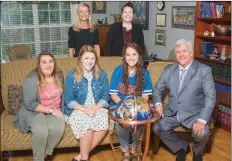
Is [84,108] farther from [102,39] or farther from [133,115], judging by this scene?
[102,39]

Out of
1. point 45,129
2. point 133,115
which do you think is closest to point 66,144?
point 45,129

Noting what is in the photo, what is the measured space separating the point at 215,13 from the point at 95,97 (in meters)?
2.21

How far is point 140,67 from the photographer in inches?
117

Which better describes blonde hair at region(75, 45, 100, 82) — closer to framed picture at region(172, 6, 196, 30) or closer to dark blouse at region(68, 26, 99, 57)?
dark blouse at region(68, 26, 99, 57)

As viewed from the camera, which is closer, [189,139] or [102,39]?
[189,139]

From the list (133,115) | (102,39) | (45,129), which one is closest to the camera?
(133,115)

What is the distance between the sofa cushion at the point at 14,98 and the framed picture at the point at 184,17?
3.09 meters

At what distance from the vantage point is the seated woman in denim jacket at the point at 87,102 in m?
2.81

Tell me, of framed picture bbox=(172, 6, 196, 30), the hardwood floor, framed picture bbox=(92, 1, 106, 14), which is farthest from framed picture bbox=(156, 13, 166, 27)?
the hardwood floor

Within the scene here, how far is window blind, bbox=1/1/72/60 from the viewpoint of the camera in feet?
21.9

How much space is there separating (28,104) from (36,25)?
436 centimetres

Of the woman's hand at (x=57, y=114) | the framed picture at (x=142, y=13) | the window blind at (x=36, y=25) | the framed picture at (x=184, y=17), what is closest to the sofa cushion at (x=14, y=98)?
the woman's hand at (x=57, y=114)

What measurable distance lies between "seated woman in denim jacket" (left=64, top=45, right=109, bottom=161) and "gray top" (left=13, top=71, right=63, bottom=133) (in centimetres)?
29

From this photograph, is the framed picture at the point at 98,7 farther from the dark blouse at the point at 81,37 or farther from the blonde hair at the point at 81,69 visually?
the blonde hair at the point at 81,69
